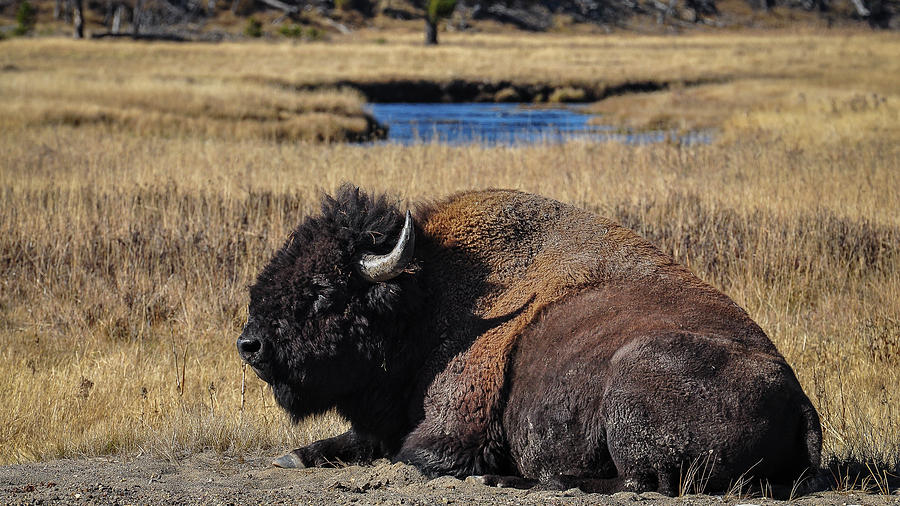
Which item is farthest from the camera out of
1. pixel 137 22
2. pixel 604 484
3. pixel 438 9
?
pixel 438 9

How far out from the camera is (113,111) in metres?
26.3

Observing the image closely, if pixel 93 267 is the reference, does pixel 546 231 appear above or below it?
above

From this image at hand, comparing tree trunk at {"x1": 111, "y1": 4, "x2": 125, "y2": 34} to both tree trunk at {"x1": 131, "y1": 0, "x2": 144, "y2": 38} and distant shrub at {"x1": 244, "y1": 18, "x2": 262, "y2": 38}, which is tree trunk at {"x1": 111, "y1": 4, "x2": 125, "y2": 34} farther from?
distant shrub at {"x1": 244, "y1": 18, "x2": 262, "y2": 38}

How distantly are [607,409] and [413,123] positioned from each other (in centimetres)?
2877

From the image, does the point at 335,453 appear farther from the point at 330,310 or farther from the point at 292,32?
the point at 292,32

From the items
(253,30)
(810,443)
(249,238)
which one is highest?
(253,30)

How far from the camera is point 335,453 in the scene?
5.35 m

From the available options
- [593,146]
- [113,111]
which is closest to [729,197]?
[593,146]

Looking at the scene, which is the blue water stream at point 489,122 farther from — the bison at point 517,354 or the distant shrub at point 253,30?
the distant shrub at point 253,30

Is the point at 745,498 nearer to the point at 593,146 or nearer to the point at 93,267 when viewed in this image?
the point at 93,267

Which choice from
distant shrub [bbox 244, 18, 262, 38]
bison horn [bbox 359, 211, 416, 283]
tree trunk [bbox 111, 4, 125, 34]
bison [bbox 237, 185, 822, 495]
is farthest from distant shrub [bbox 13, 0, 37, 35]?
bison horn [bbox 359, 211, 416, 283]

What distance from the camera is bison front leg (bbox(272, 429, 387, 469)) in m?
5.27

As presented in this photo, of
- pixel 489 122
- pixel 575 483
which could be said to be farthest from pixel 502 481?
pixel 489 122

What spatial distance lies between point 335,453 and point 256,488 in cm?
62
